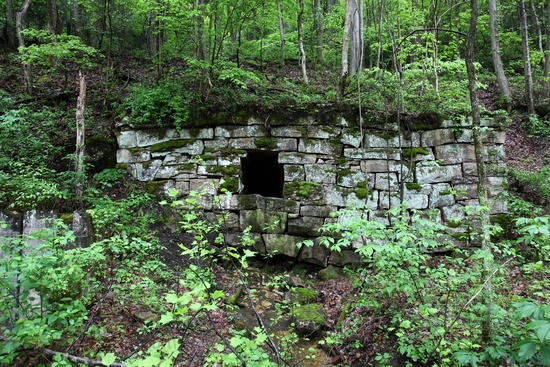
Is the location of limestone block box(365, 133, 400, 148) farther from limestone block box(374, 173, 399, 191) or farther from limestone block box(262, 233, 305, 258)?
limestone block box(262, 233, 305, 258)

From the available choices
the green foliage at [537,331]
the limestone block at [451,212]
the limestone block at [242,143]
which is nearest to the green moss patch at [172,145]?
the limestone block at [242,143]

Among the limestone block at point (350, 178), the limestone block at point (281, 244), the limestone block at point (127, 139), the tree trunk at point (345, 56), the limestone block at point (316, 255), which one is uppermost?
the tree trunk at point (345, 56)

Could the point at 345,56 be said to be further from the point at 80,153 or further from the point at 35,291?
the point at 35,291

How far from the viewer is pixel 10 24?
10.0 meters

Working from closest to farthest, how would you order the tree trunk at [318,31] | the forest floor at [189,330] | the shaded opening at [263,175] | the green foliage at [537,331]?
the green foliage at [537,331] → the forest floor at [189,330] → the shaded opening at [263,175] → the tree trunk at [318,31]

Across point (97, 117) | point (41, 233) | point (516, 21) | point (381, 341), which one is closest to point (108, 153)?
point (97, 117)

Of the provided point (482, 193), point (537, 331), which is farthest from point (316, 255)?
point (537, 331)

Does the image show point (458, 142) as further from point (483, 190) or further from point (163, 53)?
point (163, 53)

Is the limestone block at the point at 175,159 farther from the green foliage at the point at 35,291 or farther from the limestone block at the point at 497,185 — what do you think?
the limestone block at the point at 497,185

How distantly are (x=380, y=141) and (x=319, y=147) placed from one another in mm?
1170

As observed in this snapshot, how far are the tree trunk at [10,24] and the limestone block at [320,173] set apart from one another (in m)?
10.5

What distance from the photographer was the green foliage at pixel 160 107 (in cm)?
610

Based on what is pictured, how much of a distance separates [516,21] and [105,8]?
17.4 metres

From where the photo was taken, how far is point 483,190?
3.51m
